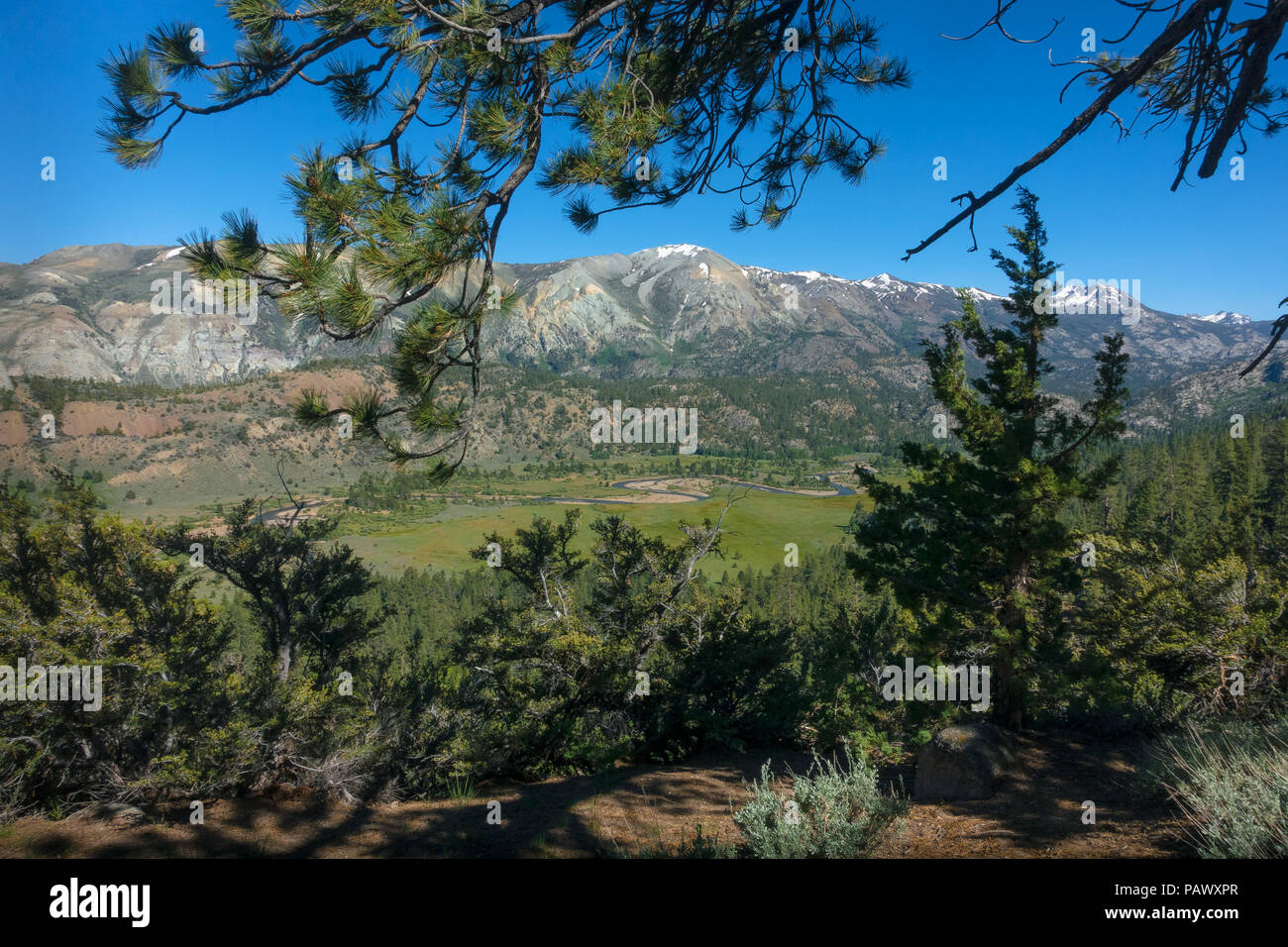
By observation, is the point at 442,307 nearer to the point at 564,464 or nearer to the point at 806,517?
the point at 806,517

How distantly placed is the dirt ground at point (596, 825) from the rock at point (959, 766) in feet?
0.79

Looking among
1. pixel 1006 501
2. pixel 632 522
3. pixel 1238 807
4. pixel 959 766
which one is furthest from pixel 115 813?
pixel 632 522

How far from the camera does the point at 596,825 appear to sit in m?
5.86

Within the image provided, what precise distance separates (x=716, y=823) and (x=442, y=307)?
554cm

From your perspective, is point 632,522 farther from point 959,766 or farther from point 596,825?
point 596,825

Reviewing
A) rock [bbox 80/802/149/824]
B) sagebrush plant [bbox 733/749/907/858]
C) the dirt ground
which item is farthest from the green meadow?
sagebrush plant [bbox 733/749/907/858]

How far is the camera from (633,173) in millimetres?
4898

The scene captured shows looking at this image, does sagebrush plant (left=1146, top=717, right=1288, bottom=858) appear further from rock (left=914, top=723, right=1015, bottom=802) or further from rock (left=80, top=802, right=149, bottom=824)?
rock (left=80, top=802, right=149, bottom=824)

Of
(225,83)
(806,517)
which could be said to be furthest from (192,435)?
(225,83)

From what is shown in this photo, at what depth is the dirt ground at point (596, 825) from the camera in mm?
4258

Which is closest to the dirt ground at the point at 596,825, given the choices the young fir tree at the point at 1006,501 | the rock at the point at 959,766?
the rock at the point at 959,766

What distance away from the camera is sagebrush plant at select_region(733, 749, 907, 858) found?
375 cm

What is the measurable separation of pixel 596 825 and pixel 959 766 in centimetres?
411

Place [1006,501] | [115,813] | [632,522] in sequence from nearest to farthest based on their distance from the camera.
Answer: [115,813]
[1006,501]
[632,522]
